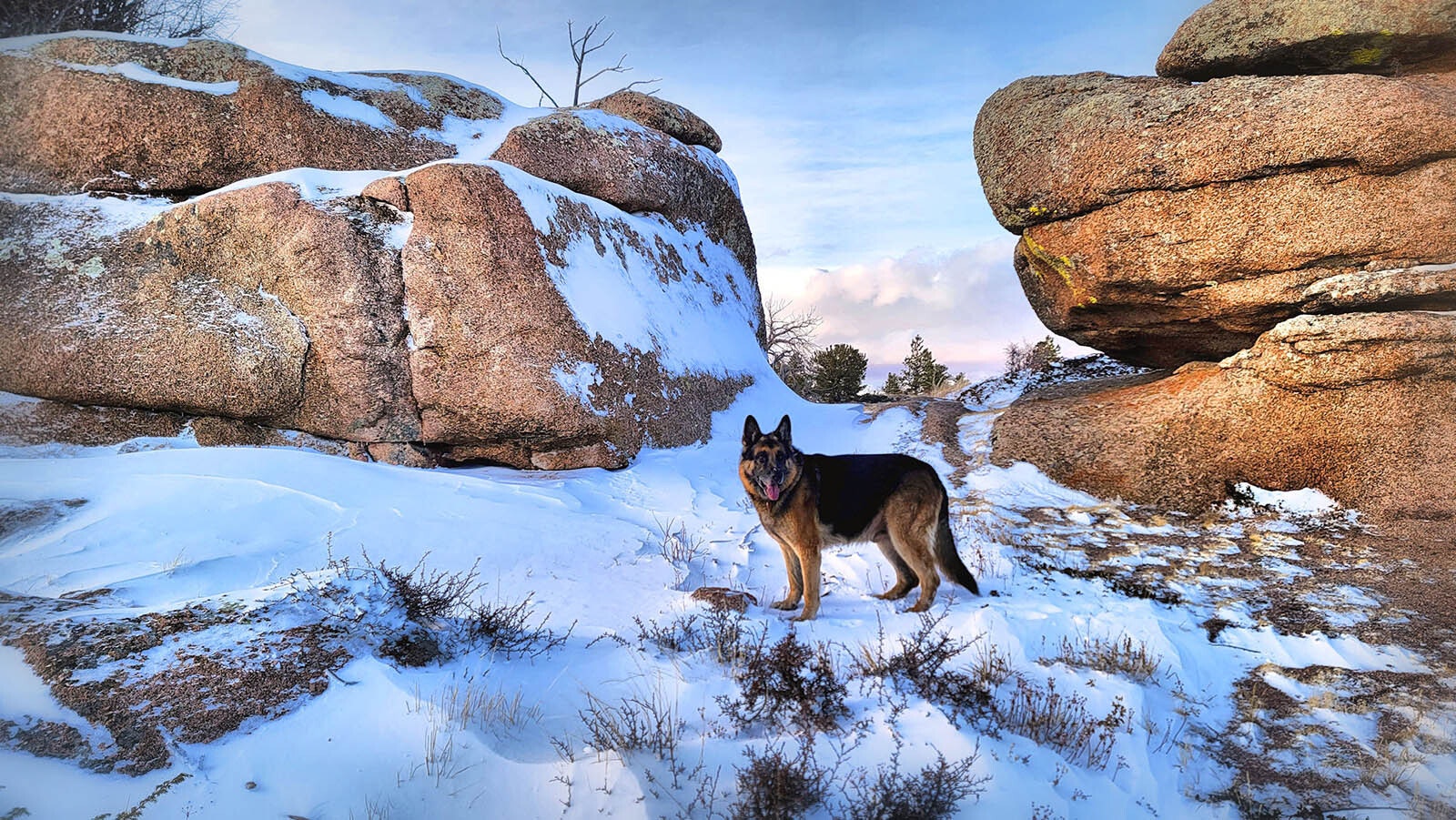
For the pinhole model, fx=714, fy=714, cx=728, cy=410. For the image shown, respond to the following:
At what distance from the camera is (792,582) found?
258 inches

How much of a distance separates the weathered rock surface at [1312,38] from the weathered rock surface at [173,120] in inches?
521

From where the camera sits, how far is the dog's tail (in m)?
6.35

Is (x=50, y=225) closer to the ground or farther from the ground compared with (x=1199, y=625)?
farther from the ground

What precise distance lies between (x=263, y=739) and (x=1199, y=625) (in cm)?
699

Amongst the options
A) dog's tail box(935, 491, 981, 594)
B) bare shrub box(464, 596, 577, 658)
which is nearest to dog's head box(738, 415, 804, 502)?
dog's tail box(935, 491, 981, 594)

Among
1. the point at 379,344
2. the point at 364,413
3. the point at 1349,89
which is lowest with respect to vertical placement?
the point at 364,413

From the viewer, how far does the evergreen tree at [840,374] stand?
2423 centimetres

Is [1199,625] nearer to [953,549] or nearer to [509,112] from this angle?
[953,549]

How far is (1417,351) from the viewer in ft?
28.7

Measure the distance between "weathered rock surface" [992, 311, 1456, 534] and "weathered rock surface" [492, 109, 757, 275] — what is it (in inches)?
378

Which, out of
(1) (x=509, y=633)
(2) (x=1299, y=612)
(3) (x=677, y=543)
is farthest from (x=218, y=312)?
(2) (x=1299, y=612)

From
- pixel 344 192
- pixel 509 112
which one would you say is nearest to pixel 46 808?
pixel 344 192

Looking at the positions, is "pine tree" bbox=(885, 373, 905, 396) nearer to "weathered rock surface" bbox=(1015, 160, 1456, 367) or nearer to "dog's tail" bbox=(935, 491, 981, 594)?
"weathered rock surface" bbox=(1015, 160, 1456, 367)

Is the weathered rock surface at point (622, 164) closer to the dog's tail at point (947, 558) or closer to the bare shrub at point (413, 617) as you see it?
the bare shrub at point (413, 617)
